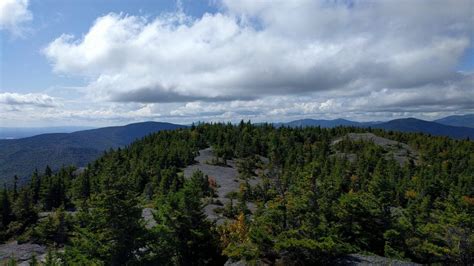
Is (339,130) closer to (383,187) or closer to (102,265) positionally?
(383,187)

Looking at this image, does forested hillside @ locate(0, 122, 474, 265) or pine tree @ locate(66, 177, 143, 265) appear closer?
pine tree @ locate(66, 177, 143, 265)

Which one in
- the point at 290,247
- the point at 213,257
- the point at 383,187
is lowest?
the point at 213,257

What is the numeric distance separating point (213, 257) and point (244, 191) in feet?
164

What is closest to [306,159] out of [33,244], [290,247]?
[33,244]

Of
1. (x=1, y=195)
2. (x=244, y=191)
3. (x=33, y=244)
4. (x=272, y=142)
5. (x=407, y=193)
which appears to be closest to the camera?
(x=33, y=244)

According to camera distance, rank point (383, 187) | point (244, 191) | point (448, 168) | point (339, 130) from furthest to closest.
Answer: point (339, 130) → point (448, 168) → point (244, 191) → point (383, 187)

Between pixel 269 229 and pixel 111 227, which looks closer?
pixel 111 227

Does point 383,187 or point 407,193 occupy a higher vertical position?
point 383,187

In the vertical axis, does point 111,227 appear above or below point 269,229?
above

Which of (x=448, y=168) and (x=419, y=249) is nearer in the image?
(x=419, y=249)

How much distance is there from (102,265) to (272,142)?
122786mm

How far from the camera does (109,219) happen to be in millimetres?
23734

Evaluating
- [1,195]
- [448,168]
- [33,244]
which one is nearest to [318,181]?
[33,244]

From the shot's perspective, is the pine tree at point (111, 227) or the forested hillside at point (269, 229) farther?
the forested hillside at point (269, 229)
